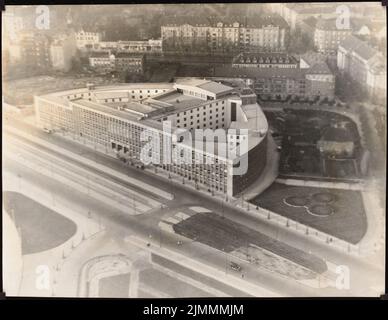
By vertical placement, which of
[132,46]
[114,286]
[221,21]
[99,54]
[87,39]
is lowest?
[114,286]

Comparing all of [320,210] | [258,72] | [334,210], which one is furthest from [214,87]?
[334,210]

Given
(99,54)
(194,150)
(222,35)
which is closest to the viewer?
(194,150)

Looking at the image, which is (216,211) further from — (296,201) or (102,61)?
(102,61)

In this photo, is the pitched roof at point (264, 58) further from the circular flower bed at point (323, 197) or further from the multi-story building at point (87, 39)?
the circular flower bed at point (323, 197)

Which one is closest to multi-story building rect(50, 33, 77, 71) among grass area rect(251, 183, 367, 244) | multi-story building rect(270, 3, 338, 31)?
multi-story building rect(270, 3, 338, 31)

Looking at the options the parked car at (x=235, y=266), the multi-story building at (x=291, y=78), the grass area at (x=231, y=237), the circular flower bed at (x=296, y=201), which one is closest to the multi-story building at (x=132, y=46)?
the multi-story building at (x=291, y=78)

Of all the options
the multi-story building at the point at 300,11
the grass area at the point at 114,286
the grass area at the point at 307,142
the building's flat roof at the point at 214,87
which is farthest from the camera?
the building's flat roof at the point at 214,87

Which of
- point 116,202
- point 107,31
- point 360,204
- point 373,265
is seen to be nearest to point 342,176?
point 360,204

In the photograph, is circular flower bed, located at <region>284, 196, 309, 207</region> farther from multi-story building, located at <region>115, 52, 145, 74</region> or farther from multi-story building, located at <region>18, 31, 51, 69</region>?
multi-story building, located at <region>18, 31, 51, 69</region>
